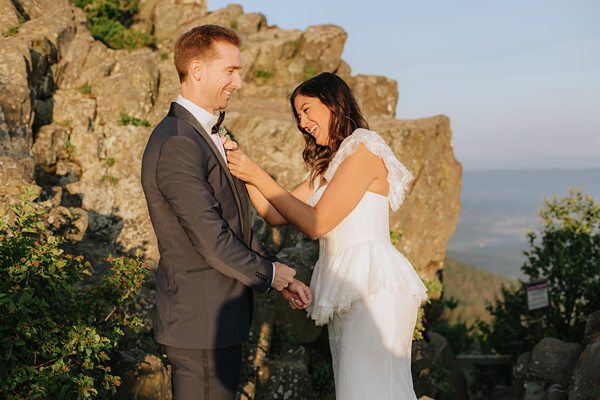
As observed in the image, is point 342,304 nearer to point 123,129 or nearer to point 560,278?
point 123,129

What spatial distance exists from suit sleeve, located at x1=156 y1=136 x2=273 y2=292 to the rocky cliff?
370cm

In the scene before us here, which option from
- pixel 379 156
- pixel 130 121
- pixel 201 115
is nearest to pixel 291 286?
pixel 379 156

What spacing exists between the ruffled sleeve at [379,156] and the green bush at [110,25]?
11870 mm

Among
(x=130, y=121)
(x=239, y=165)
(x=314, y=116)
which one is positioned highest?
(x=130, y=121)

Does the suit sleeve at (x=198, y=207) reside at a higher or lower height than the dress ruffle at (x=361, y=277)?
higher

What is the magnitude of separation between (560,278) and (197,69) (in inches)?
460

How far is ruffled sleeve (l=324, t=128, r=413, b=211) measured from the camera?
3982mm

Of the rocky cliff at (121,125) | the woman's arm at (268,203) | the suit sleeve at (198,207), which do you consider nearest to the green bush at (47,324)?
the woman's arm at (268,203)

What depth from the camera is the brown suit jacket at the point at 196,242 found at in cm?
312

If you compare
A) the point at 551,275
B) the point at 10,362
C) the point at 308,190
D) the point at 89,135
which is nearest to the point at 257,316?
the point at 308,190

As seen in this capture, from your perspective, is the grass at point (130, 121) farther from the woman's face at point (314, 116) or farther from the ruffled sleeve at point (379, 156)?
the ruffled sleeve at point (379, 156)

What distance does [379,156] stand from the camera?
400cm

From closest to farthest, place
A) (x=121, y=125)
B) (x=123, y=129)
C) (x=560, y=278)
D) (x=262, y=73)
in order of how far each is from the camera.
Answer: (x=123, y=129)
(x=121, y=125)
(x=560, y=278)
(x=262, y=73)

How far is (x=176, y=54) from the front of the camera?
3.48m
